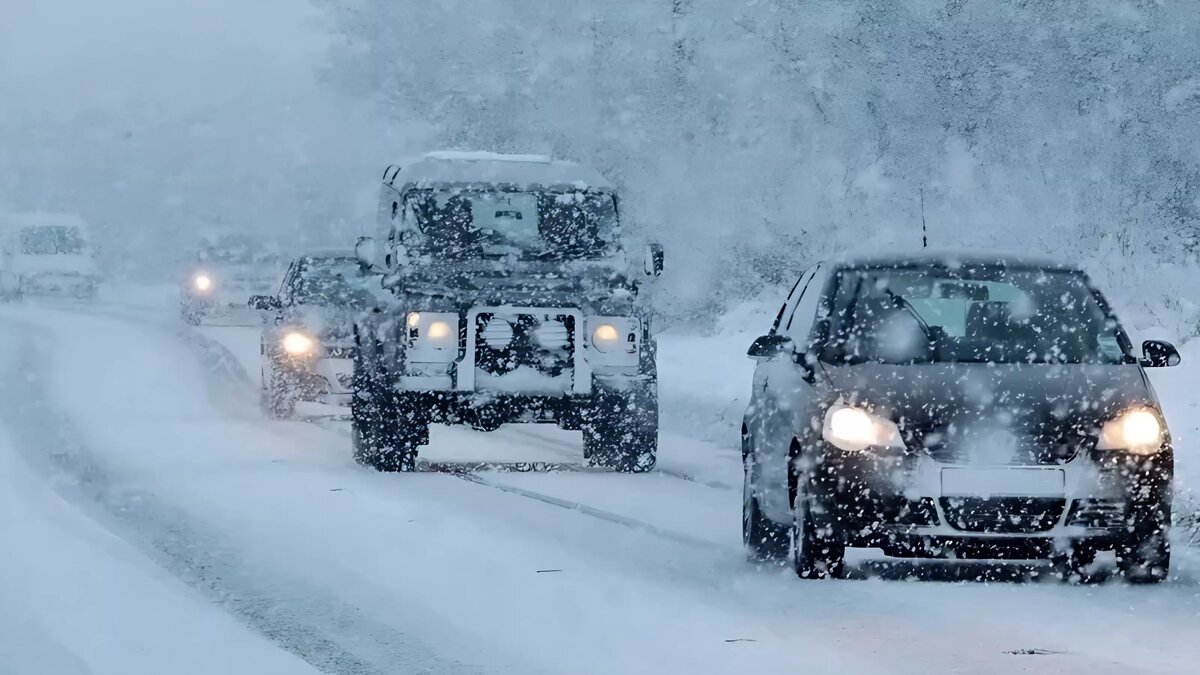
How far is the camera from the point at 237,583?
945cm

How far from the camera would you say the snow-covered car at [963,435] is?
29.4ft

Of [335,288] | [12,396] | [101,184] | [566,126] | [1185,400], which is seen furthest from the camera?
[101,184]

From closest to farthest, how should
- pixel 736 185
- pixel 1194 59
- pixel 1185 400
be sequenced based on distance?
1. pixel 1185 400
2. pixel 1194 59
3. pixel 736 185

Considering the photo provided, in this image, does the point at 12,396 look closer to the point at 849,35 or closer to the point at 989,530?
the point at 849,35

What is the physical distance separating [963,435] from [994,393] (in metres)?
0.30

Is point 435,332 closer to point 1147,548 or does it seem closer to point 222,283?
point 1147,548

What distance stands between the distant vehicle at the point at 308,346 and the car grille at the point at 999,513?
10.4m

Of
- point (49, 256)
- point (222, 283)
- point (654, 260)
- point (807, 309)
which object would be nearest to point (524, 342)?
point (654, 260)

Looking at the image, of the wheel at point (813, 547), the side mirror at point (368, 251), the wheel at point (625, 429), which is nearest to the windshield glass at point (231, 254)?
the side mirror at point (368, 251)

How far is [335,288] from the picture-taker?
20.7 meters

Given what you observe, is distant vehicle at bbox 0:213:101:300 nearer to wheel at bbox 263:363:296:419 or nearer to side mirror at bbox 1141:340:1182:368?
wheel at bbox 263:363:296:419

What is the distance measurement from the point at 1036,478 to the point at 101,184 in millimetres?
106280

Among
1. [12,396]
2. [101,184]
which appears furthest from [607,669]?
[101,184]

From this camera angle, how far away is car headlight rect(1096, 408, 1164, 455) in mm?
9141
